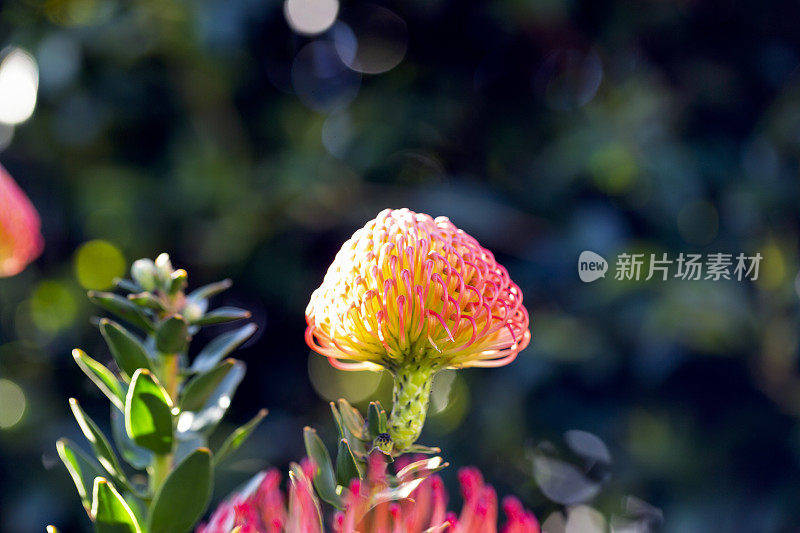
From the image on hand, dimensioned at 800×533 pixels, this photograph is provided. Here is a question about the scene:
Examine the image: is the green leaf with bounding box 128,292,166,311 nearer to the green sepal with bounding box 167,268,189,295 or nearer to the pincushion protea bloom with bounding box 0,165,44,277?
the green sepal with bounding box 167,268,189,295

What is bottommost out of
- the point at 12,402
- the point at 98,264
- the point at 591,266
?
the point at 12,402

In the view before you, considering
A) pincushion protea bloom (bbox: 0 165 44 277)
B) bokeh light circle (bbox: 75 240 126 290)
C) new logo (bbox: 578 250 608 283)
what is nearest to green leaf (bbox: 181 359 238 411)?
pincushion protea bloom (bbox: 0 165 44 277)

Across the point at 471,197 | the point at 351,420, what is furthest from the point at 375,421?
the point at 471,197

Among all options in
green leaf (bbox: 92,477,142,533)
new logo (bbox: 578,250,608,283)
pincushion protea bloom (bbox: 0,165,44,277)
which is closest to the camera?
green leaf (bbox: 92,477,142,533)

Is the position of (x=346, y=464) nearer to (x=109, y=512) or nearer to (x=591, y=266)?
(x=109, y=512)

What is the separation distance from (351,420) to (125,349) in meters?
0.09

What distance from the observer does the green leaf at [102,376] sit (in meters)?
0.29

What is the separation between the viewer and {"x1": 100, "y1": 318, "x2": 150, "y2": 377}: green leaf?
0.29 metres

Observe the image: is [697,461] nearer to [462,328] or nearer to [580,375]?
[580,375]

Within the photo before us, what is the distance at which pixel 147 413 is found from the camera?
28 centimetres

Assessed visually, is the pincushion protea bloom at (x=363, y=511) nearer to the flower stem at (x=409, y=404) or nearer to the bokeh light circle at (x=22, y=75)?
the flower stem at (x=409, y=404)

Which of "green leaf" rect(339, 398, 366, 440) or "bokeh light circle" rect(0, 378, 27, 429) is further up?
"green leaf" rect(339, 398, 366, 440)

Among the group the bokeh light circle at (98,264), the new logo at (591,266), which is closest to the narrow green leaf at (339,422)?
the new logo at (591,266)

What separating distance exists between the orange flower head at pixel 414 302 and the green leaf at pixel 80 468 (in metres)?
0.10
